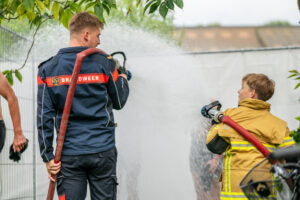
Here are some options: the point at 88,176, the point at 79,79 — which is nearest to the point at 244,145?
the point at 88,176

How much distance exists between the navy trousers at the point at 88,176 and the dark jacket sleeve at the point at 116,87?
0.35 metres

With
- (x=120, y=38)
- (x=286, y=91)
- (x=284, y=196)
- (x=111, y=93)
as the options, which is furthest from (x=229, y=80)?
(x=284, y=196)

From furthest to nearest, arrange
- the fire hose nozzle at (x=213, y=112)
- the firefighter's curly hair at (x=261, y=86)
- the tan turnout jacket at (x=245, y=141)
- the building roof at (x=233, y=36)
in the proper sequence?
the building roof at (x=233, y=36), the firefighter's curly hair at (x=261, y=86), the fire hose nozzle at (x=213, y=112), the tan turnout jacket at (x=245, y=141)

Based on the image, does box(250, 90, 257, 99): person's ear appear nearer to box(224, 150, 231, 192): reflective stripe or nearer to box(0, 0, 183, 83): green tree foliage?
box(224, 150, 231, 192): reflective stripe

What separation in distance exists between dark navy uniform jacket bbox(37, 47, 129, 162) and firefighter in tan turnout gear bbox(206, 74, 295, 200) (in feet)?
2.78

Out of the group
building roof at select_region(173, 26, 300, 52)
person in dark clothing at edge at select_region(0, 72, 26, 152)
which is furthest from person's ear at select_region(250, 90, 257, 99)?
building roof at select_region(173, 26, 300, 52)

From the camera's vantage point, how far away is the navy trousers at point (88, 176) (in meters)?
2.72

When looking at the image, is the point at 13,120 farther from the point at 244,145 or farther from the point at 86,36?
the point at 244,145

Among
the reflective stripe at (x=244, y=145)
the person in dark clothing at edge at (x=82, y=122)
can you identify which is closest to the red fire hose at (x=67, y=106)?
the person in dark clothing at edge at (x=82, y=122)

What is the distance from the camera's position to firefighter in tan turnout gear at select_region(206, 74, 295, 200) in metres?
3.04

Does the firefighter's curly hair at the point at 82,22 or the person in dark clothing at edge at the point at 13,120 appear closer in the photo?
the firefighter's curly hair at the point at 82,22

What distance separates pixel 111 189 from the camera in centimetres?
280

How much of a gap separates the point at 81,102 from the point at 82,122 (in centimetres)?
13

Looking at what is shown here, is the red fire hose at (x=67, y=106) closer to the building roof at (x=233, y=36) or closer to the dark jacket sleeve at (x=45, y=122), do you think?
the dark jacket sleeve at (x=45, y=122)
